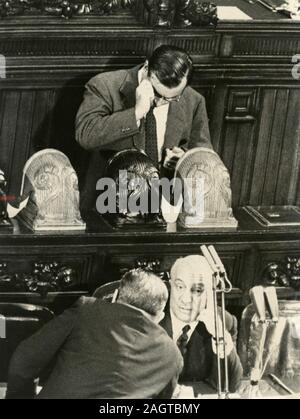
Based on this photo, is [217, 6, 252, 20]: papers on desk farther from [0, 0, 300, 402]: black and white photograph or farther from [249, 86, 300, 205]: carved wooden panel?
[249, 86, 300, 205]: carved wooden panel

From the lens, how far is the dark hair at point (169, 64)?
5.97m

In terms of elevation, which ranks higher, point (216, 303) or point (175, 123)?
point (175, 123)

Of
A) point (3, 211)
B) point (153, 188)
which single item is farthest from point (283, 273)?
point (3, 211)

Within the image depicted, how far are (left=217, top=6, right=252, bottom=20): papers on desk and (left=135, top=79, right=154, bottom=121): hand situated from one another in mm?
671

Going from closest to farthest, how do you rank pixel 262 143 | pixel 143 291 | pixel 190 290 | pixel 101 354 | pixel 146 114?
pixel 101 354 < pixel 143 291 < pixel 190 290 < pixel 146 114 < pixel 262 143

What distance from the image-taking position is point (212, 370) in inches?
243

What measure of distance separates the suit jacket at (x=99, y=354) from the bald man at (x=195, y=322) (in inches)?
16.0

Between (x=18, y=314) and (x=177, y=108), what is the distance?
1.41 m

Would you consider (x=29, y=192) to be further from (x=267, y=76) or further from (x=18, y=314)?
(x=267, y=76)

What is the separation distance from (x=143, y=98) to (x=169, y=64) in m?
0.25

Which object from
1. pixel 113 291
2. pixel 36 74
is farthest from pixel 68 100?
pixel 113 291

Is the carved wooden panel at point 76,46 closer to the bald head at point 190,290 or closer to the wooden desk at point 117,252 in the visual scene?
the wooden desk at point 117,252

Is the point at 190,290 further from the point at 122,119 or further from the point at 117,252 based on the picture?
the point at 122,119

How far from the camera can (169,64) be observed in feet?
19.6
